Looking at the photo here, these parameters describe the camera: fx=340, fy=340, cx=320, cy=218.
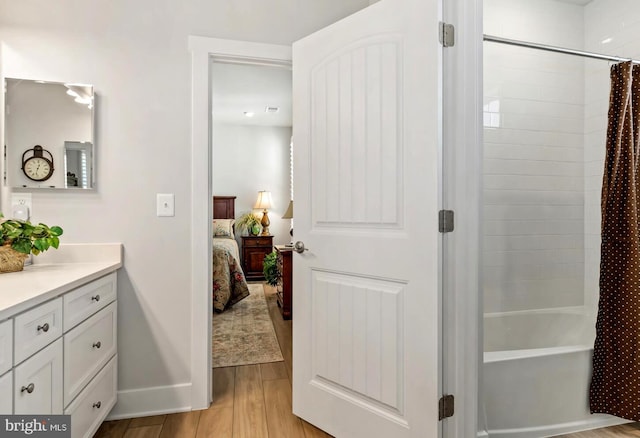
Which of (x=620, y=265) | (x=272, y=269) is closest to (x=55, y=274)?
(x=620, y=265)

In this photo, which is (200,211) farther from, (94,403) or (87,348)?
(94,403)

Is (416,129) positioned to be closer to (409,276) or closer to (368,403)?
(409,276)

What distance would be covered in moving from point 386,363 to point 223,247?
3.07 m

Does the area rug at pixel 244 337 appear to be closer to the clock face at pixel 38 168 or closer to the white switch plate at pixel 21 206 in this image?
the white switch plate at pixel 21 206

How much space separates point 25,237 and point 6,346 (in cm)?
80

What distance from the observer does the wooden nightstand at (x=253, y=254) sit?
19.4ft

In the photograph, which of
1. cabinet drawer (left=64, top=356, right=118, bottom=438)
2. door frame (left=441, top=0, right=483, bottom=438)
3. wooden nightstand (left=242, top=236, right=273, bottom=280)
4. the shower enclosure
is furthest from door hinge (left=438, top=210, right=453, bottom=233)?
wooden nightstand (left=242, top=236, right=273, bottom=280)

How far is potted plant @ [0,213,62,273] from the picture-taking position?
1493 millimetres

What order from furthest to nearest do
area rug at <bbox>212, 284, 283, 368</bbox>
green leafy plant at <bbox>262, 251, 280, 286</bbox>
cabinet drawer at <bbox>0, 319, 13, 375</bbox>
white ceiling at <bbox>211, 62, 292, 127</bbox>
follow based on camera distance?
green leafy plant at <bbox>262, 251, 280, 286</bbox> → white ceiling at <bbox>211, 62, 292, 127</bbox> → area rug at <bbox>212, 284, 283, 368</bbox> → cabinet drawer at <bbox>0, 319, 13, 375</bbox>

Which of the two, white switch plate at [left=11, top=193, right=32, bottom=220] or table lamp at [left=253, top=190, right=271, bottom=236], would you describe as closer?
white switch plate at [left=11, top=193, right=32, bottom=220]

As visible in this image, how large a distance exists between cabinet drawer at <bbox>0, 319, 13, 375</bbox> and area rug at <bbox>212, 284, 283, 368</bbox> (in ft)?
5.57

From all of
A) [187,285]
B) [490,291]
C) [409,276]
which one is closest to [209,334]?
[187,285]

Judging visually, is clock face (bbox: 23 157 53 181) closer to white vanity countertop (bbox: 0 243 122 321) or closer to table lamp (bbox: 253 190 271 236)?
white vanity countertop (bbox: 0 243 122 321)

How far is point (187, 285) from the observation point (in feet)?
6.45
